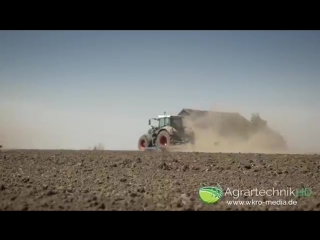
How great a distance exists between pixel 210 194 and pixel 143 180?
950mm

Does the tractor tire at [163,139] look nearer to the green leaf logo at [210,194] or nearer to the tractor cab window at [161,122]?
the tractor cab window at [161,122]

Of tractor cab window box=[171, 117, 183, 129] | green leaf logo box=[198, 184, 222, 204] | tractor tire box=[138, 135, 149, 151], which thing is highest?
tractor cab window box=[171, 117, 183, 129]

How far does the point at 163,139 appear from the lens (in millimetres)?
7992

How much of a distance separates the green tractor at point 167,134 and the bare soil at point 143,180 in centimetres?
174

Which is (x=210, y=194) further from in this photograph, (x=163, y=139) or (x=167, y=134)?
(x=163, y=139)

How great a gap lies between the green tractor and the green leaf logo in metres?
4.02

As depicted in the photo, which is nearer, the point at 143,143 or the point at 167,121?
the point at 167,121

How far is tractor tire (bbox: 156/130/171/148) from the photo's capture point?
7.75 meters

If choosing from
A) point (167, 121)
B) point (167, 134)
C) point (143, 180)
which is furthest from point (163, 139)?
point (143, 180)

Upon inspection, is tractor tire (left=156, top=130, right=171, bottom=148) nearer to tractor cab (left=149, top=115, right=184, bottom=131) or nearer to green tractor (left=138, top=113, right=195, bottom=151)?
green tractor (left=138, top=113, right=195, bottom=151)

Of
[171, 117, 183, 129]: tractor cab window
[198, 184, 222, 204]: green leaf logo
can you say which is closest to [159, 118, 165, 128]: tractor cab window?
[171, 117, 183, 129]: tractor cab window
